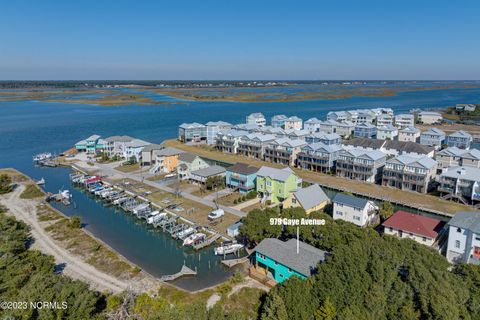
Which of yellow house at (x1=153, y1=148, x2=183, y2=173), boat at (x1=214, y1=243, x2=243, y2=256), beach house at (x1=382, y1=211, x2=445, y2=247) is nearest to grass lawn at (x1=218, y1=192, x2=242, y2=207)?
boat at (x1=214, y1=243, x2=243, y2=256)

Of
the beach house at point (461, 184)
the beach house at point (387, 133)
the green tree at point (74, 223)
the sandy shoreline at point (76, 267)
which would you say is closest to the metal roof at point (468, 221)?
the beach house at point (461, 184)

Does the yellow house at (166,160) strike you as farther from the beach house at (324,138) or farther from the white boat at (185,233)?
the beach house at (324,138)

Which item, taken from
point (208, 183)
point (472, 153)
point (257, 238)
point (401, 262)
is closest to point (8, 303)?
point (257, 238)

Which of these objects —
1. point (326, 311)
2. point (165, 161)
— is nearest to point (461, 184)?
point (326, 311)

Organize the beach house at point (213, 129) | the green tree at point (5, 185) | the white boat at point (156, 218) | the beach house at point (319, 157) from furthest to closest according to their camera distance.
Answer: the beach house at point (213, 129) → the beach house at point (319, 157) → the green tree at point (5, 185) → the white boat at point (156, 218)

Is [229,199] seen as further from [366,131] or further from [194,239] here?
[366,131]

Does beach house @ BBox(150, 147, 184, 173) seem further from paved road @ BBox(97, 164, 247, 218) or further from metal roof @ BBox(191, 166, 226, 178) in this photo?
metal roof @ BBox(191, 166, 226, 178)
